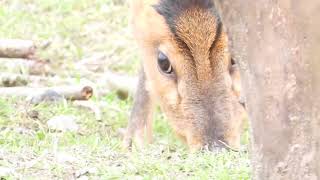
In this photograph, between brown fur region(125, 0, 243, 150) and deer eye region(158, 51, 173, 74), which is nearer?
brown fur region(125, 0, 243, 150)

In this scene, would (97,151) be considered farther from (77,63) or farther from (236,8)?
(77,63)

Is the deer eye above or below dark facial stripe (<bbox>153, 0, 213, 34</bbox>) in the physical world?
below

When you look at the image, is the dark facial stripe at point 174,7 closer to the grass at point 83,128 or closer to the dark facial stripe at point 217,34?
the dark facial stripe at point 217,34

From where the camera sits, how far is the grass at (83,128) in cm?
459

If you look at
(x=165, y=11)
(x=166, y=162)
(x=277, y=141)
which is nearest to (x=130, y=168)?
(x=166, y=162)

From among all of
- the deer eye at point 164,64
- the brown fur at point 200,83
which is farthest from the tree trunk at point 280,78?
the deer eye at point 164,64

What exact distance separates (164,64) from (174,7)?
0.42m

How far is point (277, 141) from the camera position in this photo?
134 inches

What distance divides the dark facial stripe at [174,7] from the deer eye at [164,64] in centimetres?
22

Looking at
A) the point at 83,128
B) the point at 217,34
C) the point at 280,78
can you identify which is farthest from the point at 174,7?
the point at 280,78

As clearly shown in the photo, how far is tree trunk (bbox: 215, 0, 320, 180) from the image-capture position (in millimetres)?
3307

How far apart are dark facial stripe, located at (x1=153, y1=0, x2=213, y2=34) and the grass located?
774 millimetres

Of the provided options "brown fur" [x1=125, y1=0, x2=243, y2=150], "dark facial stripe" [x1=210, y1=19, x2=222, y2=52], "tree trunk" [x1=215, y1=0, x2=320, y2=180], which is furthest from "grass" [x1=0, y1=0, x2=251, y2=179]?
"tree trunk" [x1=215, y1=0, x2=320, y2=180]

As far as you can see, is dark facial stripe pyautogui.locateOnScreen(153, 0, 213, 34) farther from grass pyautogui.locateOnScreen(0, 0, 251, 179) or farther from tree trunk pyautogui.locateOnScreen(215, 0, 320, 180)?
tree trunk pyautogui.locateOnScreen(215, 0, 320, 180)
